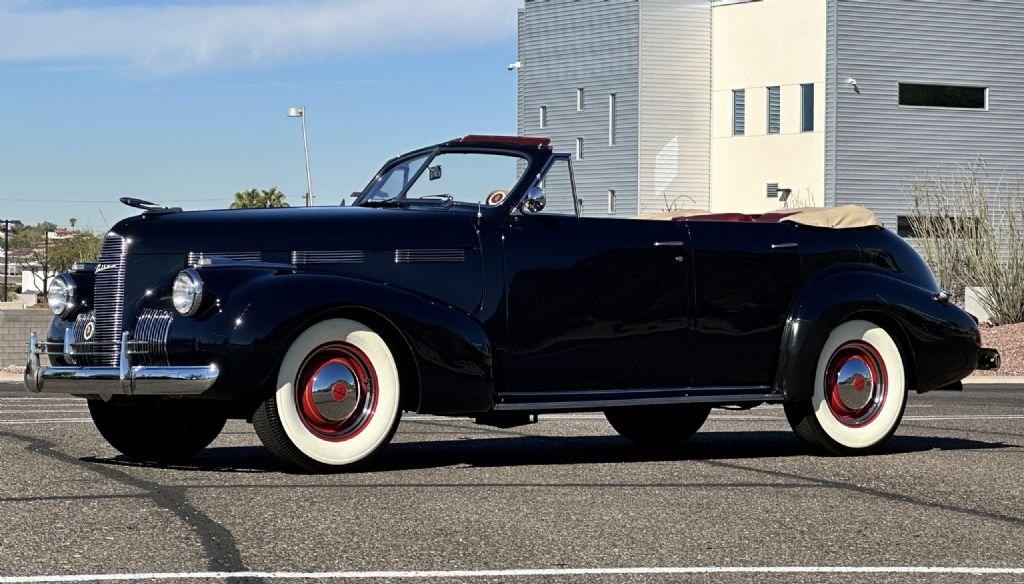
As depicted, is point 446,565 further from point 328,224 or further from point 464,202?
point 464,202

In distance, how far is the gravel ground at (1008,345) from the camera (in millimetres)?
25805

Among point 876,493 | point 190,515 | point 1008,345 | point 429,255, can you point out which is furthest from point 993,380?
point 190,515

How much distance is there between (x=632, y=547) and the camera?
600 cm

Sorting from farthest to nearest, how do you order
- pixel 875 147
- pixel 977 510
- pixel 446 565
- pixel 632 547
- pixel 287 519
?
pixel 875 147 → pixel 977 510 → pixel 287 519 → pixel 632 547 → pixel 446 565

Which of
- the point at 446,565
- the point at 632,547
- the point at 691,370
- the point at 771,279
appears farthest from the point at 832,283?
the point at 446,565

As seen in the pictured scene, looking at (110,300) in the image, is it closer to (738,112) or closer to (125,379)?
(125,379)

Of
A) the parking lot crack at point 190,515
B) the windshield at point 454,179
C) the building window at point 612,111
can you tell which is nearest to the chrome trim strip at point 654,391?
the windshield at point 454,179

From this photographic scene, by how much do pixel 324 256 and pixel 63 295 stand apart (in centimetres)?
165

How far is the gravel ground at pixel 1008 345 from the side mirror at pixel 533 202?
57.2 feet

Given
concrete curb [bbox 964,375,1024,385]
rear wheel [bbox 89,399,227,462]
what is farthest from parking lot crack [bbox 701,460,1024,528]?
concrete curb [bbox 964,375,1024,385]

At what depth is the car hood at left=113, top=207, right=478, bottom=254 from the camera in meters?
8.45

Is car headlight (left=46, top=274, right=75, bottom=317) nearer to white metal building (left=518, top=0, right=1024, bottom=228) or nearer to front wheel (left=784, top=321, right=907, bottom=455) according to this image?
front wheel (left=784, top=321, right=907, bottom=455)

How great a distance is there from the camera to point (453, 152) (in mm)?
9750

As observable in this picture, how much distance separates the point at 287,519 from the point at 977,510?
3.18 metres
